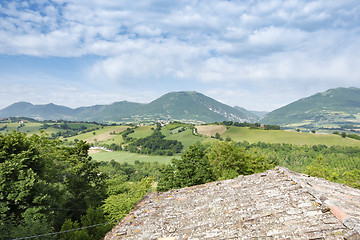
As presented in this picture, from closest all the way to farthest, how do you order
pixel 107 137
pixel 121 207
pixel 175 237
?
1. pixel 175 237
2. pixel 121 207
3. pixel 107 137

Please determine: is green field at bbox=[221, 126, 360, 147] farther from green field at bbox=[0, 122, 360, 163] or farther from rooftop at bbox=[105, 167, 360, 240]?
rooftop at bbox=[105, 167, 360, 240]

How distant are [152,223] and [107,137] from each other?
564ft

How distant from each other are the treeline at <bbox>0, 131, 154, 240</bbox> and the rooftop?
7223mm

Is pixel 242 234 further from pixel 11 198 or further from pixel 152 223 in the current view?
pixel 11 198

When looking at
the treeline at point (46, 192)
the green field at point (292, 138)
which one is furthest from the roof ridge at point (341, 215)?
the green field at point (292, 138)

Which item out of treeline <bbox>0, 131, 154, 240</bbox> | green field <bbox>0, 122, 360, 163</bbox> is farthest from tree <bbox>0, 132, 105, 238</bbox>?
green field <bbox>0, 122, 360, 163</bbox>

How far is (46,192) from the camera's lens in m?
15.9

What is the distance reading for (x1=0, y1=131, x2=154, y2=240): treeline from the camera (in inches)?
526

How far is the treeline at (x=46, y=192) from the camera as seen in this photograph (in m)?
13.4

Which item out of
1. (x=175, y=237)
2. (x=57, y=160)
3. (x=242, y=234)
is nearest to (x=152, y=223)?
(x=175, y=237)

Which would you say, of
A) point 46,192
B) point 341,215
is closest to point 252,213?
point 341,215

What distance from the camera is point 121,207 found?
22.1 meters

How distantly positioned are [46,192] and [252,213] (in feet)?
56.0

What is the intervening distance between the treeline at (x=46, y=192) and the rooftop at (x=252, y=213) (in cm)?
722
